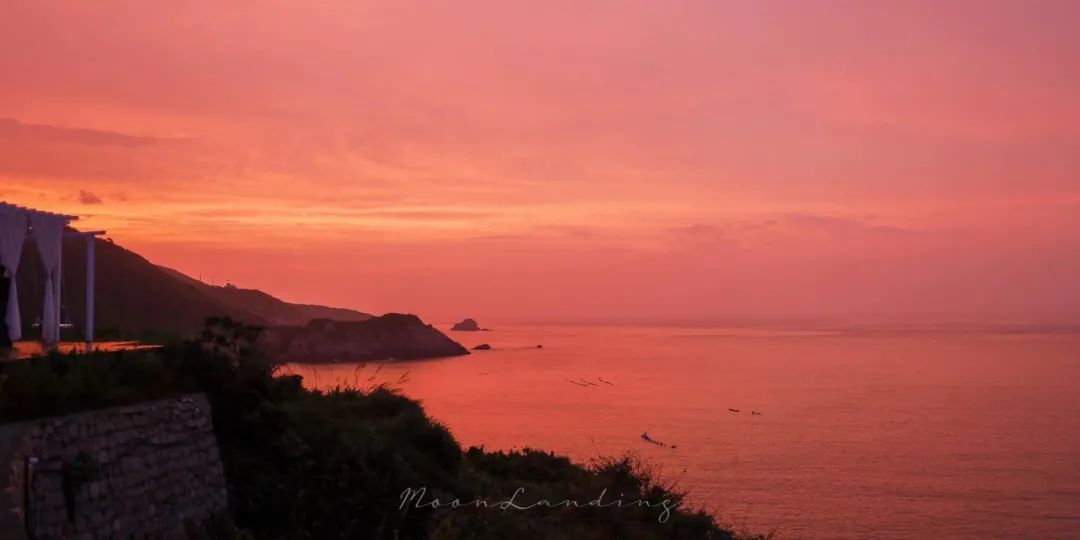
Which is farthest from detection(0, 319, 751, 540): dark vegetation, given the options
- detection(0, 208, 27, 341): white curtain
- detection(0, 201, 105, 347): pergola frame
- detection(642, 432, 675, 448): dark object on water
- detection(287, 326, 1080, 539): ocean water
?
detection(642, 432, 675, 448): dark object on water

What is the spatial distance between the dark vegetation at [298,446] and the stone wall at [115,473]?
27 centimetres

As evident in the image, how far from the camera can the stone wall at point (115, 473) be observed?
6500 mm

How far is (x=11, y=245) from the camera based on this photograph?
1214 cm

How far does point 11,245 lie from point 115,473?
6.26 metres

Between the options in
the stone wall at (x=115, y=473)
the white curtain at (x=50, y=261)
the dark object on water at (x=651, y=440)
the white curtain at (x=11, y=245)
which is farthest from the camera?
the dark object on water at (x=651, y=440)

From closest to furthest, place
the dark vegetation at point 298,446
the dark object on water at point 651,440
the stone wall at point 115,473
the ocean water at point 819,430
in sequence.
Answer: the stone wall at point 115,473 < the dark vegetation at point 298,446 < the ocean water at point 819,430 < the dark object on water at point 651,440

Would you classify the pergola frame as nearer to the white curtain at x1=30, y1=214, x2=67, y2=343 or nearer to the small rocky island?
the white curtain at x1=30, y1=214, x2=67, y2=343

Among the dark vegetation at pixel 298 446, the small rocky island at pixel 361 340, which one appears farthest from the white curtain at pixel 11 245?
the small rocky island at pixel 361 340

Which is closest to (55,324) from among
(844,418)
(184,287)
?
(844,418)

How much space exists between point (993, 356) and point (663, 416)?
3060 inches

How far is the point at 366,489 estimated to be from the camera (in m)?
11.3

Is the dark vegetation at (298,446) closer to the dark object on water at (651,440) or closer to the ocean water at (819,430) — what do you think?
the ocean water at (819,430)

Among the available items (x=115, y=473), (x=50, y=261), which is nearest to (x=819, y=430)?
(x=50, y=261)

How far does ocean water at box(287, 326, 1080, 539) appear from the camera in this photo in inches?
1224
